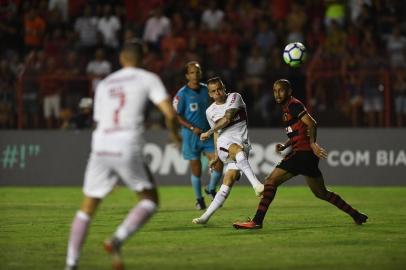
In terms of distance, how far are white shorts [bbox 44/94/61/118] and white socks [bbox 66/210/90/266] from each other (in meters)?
14.7

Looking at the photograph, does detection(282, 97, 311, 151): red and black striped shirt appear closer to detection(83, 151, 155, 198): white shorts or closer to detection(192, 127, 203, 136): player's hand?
detection(192, 127, 203, 136): player's hand

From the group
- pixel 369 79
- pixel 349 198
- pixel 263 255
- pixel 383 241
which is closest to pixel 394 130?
pixel 369 79

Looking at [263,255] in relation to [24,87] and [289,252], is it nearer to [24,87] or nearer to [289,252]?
[289,252]

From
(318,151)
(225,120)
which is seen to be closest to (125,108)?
(318,151)

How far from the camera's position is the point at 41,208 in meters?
16.9

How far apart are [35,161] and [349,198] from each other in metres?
8.50

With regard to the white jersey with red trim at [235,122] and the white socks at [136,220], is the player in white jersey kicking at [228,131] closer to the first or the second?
the white jersey with red trim at [235,122]

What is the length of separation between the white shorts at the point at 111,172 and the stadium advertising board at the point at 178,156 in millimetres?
13411

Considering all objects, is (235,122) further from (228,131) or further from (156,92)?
(156,92)

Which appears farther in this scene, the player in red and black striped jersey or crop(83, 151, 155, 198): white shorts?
the player in red and black striped jersey

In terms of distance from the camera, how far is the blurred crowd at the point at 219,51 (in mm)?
22438

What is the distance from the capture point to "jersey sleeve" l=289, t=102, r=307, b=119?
12773mm

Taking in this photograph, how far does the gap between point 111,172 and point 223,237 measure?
3338 millimetres

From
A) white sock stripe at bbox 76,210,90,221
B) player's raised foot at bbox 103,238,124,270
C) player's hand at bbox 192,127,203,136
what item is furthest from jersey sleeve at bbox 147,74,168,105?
player's hand at bbox 192,127,203,136
